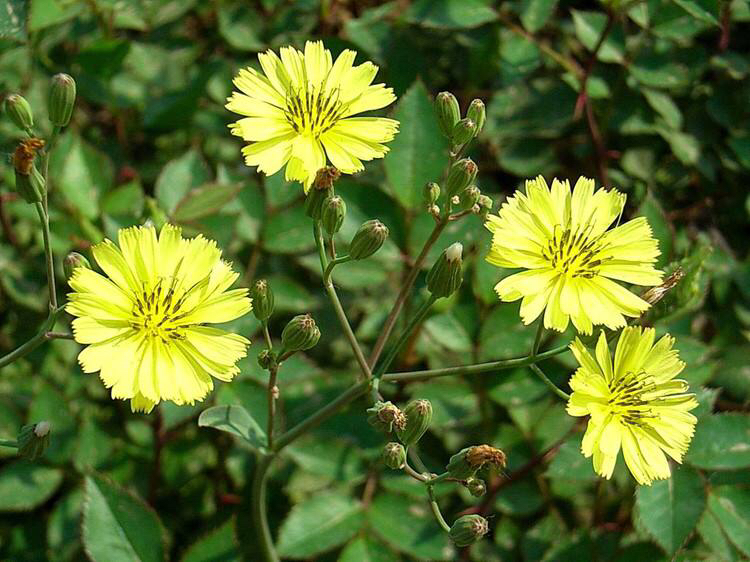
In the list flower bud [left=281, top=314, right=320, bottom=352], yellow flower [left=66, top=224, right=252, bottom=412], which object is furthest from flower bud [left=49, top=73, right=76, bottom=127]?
flower bud [left=281, top=314, right=320, bottom=352]

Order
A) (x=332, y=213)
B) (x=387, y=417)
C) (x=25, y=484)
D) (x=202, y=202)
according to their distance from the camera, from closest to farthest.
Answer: (x=387, y=417) → (x=332, y=213) → (x=25, y=484) → (x=202, y=202)

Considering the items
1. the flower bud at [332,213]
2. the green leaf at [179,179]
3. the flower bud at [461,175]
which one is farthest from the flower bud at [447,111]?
the green leaf at [179,179]

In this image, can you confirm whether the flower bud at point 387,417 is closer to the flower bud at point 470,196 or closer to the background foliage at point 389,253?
the flower bud at point 470,196

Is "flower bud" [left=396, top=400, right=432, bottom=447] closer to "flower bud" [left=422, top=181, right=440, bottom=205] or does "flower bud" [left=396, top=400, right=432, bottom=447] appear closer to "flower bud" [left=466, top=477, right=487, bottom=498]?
"flower bud" [left=466, top=477, right=487, bottom=498]

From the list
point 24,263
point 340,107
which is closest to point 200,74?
point 24,263

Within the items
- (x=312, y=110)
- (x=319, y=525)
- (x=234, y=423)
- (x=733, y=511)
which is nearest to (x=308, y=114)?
(x=312, y=110)

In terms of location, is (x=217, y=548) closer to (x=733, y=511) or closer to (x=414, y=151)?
(x=414, y=151)
